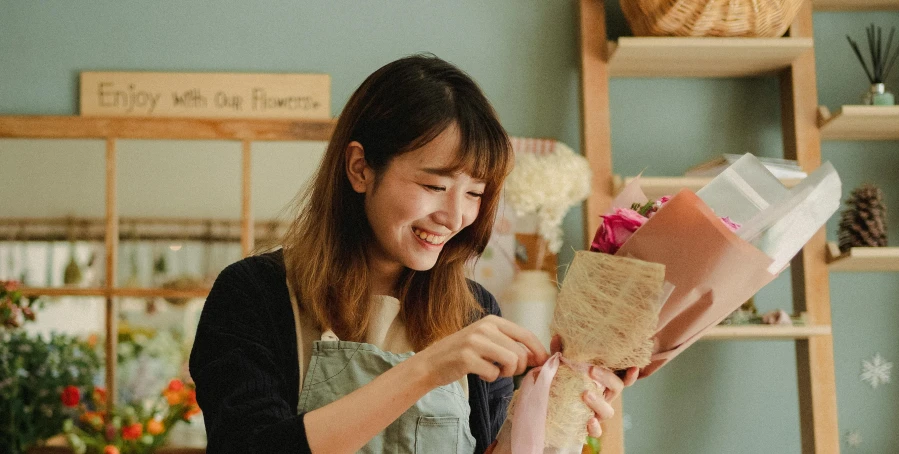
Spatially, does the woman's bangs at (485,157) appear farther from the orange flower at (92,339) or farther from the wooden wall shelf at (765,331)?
the orange flower at (92,339)

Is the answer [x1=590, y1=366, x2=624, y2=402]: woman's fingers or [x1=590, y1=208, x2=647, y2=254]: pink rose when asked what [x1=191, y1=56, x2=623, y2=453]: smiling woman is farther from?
[x1=590, y1=208, x2=647, y2=254]: pink rose

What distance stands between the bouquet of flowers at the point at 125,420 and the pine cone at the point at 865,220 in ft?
6.03

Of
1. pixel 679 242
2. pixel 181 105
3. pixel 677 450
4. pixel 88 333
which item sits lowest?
pixel 677 450

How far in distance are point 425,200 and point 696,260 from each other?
1.39 ft

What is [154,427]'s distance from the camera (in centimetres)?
217

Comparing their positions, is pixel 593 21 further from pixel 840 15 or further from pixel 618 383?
pixel 618 383

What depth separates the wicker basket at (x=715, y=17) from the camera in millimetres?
2129

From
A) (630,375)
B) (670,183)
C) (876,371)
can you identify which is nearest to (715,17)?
(670,183)

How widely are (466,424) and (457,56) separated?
1.47 meters

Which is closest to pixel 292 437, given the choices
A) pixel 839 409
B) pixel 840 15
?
pixel 839 409

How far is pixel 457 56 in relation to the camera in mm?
2504

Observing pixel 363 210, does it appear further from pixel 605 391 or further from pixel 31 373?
pixel 31 373

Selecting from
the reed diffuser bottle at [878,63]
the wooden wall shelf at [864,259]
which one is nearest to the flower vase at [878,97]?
the reed diffuser bottle at [878,63]

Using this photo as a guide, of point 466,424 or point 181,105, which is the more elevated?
point 181,105
